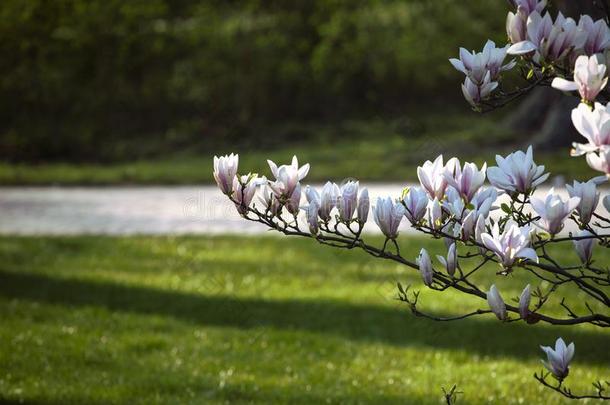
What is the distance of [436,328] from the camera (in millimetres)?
7691

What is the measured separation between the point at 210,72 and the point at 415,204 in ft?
64.9

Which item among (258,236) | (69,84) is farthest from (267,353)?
(69,84)

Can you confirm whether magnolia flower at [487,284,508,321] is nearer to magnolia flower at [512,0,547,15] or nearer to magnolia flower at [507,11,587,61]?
magnolia flower at [507,11,587,61]

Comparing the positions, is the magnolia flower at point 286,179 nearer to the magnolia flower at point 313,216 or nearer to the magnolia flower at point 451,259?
the magnolia flower at point 313,216

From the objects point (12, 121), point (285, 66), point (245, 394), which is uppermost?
point (285, 66)

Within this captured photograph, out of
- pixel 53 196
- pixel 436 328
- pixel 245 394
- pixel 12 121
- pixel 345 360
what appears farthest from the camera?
pixel 12 121

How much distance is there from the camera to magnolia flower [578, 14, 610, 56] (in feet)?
10.3

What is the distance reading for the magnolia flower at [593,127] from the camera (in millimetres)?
2660

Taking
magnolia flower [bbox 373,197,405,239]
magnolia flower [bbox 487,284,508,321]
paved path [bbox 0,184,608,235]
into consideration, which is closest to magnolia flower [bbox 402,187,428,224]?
magnolia flower [bbox 373,197,405,239]

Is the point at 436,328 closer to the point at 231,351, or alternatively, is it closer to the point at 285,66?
the point at 231,351

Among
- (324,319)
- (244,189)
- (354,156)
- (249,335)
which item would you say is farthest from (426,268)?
(354,156)

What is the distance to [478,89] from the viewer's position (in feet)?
11.0

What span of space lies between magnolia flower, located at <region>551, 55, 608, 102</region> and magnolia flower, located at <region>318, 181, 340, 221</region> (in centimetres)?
91

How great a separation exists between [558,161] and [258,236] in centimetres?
755
